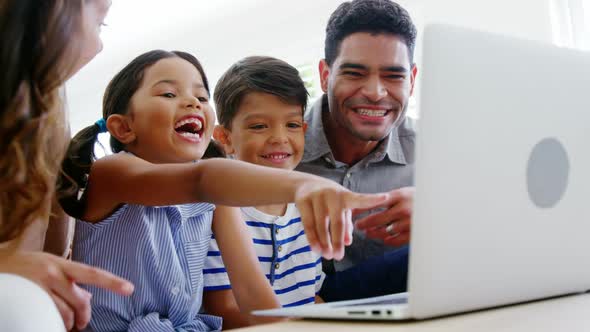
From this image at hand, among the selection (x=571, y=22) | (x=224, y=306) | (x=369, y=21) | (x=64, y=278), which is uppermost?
(x=571, y=22)

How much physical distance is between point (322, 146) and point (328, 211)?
0.81 meters

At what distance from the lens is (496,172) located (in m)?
0.55

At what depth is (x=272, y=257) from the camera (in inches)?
49.6

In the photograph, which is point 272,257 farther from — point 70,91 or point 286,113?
point 70,91

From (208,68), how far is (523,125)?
126 inches

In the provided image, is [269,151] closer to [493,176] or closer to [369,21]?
[369,21]

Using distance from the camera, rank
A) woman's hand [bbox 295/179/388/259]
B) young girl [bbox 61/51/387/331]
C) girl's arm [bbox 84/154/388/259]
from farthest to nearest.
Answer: young girl [bbox 61/51/387/331] < girl's arm [bbox 84/154/388/259] < woman's hand [bbox 295/179/388/259]

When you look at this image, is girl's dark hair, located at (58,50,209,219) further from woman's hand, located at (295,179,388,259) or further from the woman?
woman's hand, located at (295,179,388,259)

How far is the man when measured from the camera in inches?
57.2

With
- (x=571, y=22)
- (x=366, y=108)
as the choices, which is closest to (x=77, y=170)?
(x=366, y=108)

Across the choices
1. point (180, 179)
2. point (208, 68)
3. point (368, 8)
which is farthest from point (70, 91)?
point (180, 179)

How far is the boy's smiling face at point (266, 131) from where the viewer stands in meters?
1.32

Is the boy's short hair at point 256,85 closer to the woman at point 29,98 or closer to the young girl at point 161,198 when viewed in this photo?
the young girl at point 161,198

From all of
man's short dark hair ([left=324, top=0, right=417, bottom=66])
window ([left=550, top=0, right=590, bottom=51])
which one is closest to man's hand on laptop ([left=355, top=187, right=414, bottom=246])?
man's short dark hair ([left=324, top=0, right=417, bottom=66])
